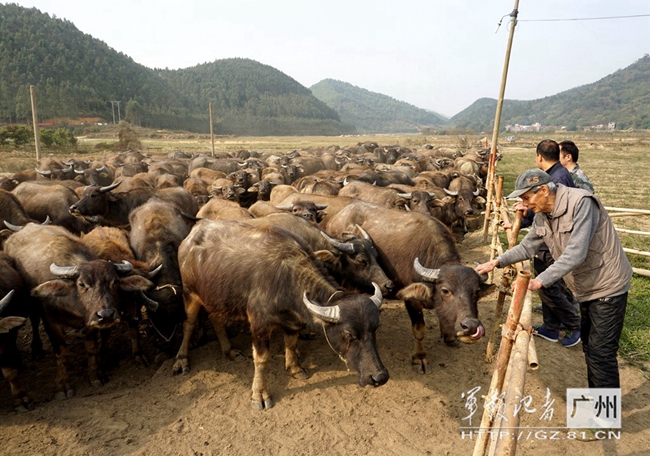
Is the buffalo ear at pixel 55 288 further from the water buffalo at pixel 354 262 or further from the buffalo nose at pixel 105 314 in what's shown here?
the water buffalo at pixel 354 262

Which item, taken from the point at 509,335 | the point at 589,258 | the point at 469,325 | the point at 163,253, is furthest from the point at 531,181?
the point at 163,253

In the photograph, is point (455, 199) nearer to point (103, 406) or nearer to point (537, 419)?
point (537, 419)

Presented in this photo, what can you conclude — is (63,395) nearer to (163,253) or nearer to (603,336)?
(163,253)

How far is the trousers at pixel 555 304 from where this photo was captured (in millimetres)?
5535

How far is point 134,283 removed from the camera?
479 centimetres

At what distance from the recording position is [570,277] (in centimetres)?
394

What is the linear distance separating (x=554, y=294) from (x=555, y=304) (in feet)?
0.70

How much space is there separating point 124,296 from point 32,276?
4.12ft

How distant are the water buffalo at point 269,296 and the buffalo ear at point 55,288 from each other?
1.32 m

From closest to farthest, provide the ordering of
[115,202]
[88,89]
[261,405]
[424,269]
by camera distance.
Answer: [261,405]
[424,269]
[115,202]
[88,89]

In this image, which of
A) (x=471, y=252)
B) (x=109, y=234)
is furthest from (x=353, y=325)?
(x=471, y=252)

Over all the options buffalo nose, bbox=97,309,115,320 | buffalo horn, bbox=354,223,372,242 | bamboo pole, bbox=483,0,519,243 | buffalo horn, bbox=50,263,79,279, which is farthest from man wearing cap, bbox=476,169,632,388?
bamboo pole, bbox=483,0,519,243

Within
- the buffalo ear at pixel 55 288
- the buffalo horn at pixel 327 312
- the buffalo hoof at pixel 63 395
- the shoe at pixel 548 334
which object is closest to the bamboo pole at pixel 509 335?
the buffalo horn at pixel 327 312

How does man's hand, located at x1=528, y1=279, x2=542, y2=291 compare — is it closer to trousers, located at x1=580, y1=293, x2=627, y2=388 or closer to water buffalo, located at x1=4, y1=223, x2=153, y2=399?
trousers, located at x1=580, y1=293, x2=627, y2=388
